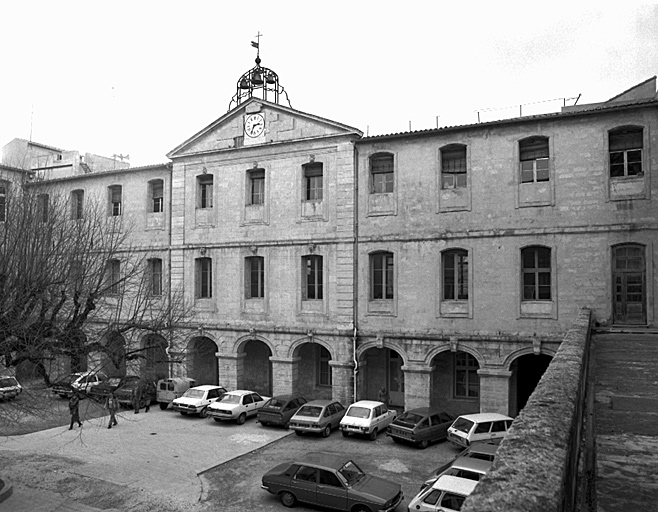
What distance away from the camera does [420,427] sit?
1898cm

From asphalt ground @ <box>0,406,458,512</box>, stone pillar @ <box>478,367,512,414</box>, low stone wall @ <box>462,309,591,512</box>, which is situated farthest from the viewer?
stone pillar @ <box>478,367,512,414</box>

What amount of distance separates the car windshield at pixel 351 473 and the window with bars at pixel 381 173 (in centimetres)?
1274

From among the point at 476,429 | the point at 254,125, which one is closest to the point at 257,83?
the point at 254,125

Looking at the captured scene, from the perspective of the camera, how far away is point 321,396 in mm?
26344

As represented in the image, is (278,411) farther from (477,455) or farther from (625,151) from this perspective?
(625,151)

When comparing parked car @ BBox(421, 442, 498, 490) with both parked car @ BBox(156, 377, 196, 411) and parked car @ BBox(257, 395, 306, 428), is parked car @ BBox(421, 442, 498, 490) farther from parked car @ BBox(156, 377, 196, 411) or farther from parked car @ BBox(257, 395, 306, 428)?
parked car @ BBox(156, 377, 196, 411)

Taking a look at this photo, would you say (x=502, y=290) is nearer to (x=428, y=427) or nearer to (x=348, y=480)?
(x=428, y=427)

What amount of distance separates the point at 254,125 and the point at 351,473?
58.0 ft

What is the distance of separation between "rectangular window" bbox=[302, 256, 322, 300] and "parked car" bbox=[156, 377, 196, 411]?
7.49 metres

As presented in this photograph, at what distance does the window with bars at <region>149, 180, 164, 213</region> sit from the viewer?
95.7 feet

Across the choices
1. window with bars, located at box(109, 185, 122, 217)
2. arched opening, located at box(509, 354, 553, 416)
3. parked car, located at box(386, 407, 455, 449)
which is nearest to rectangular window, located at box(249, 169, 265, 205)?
window with bars, located at box(109, 185, 122, 217)

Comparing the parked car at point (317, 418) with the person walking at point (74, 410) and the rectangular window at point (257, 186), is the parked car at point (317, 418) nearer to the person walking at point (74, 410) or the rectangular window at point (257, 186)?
the person walking at point (74, 410)

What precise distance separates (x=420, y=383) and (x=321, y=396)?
603 cm

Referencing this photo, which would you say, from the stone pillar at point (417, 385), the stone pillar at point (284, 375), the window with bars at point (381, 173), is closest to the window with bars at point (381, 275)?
the window with bars at point (381, 173)
